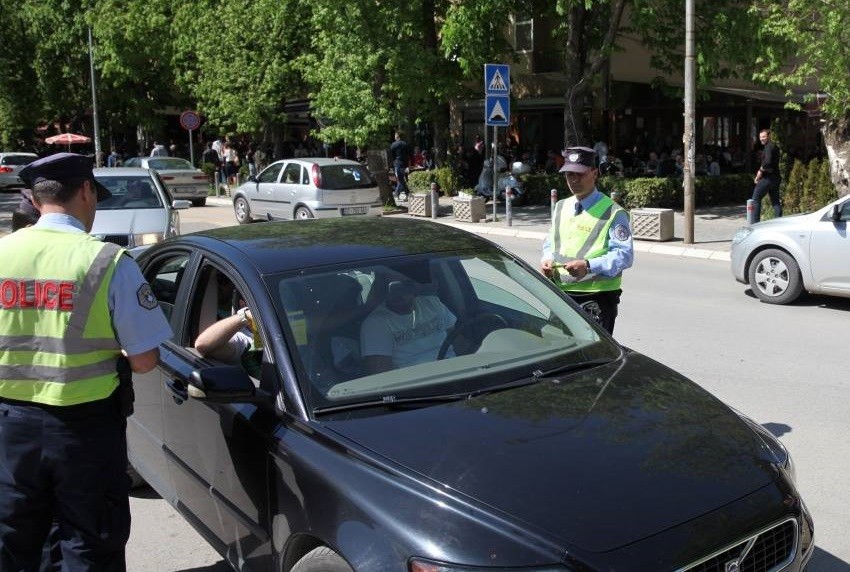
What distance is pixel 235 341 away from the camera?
156 inches

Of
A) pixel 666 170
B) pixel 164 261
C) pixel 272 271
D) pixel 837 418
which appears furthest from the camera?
pixel 666 170

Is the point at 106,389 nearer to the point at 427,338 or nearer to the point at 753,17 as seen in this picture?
A: the point at 427,338

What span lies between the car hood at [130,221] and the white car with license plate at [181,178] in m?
14.8

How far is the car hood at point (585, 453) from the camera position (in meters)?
2.53

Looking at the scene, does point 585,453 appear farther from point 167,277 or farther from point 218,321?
point 167,277

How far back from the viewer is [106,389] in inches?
120

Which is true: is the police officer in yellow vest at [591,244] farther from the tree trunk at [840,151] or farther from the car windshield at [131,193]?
the tree trunk at [840,151]

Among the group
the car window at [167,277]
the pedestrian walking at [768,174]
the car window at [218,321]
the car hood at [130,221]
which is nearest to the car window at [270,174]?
the car hood at [130,221]

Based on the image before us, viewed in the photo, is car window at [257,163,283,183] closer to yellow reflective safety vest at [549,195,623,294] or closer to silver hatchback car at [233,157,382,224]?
silver hatchback car at [233,157,382,224]

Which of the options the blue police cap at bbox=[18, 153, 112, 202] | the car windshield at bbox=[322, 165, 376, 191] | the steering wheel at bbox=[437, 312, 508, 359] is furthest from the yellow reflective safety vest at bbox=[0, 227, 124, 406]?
the car windshield at bbox=[322, 165, 376, 191]

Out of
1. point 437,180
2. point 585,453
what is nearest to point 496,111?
point 437,180

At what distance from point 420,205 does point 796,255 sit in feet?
42.4

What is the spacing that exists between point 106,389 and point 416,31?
70.4 ft

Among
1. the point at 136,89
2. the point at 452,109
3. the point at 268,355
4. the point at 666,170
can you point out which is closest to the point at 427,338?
the point at 268,355
